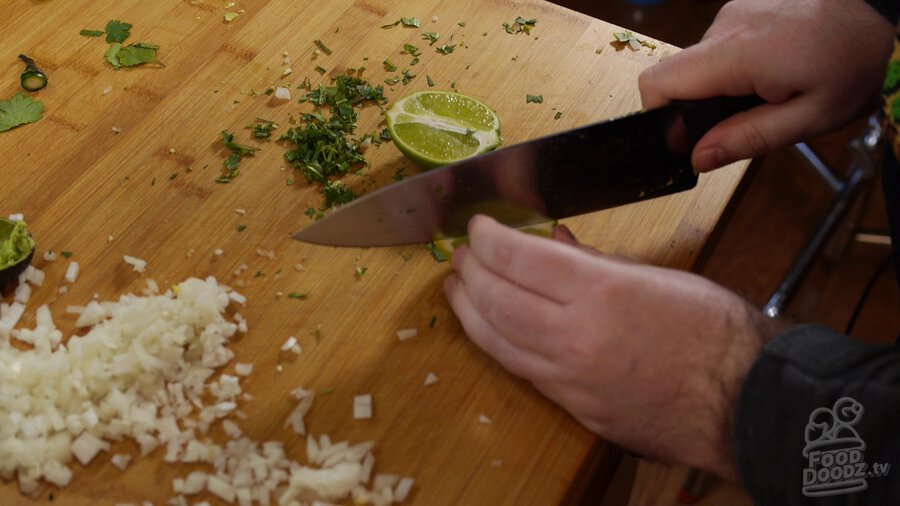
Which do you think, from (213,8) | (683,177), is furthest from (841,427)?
(213,8)

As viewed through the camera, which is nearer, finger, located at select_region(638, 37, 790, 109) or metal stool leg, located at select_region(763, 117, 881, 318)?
finger, located at select_region(638, 37, 790, 109)

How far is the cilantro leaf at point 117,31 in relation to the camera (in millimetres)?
1582

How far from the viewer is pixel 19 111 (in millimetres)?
1464

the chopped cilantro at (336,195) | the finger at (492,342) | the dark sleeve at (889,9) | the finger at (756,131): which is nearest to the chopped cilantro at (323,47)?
the chopped cilantro at (336,195)

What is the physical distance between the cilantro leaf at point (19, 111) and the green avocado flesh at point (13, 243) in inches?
10.0

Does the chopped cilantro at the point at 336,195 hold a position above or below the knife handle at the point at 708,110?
below

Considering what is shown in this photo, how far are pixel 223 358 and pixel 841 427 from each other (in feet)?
2.66

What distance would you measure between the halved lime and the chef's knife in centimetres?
14

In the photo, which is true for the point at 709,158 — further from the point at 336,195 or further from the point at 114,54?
the point at 114,54

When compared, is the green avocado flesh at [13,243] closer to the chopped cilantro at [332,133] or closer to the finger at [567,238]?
the chopped cilantro at [332,133]

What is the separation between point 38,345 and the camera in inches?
47.0

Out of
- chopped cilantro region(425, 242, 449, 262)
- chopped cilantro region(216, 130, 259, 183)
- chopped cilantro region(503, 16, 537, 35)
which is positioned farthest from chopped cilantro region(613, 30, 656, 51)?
chopped cilantro region(216, 130, 259, 183)

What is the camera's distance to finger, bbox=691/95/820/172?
4.10 feet

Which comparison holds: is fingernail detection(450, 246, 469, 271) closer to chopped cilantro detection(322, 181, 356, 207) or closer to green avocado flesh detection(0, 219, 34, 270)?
chopped cilantro detection(322, 181, 356, 207)
